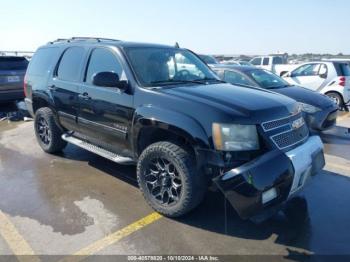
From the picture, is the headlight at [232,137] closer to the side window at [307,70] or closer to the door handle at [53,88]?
the door handle at [53,88]

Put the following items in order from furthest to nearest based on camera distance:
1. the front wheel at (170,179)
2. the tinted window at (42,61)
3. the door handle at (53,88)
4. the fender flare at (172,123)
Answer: the tinted window at (42,61)
the door handle at (53,88)
the front wheel at (170,179)
the fender flare at (172,123)

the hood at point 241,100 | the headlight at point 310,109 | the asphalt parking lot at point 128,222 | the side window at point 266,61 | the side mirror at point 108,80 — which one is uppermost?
the side mirror at point 108,80

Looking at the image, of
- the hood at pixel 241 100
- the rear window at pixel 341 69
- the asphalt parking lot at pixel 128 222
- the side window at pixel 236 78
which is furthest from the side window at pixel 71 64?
the rear window at pixel 341 69

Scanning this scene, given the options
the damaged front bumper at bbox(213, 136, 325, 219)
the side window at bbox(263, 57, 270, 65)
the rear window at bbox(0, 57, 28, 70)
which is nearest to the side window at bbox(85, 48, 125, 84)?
the damaged front bumper at bbox(213, 136, 325, 219)

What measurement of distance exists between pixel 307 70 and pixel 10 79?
30.7ft

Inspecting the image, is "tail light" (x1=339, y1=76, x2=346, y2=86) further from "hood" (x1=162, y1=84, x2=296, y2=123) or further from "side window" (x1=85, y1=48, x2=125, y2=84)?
"side window" (x1=85, y1=48, x2=125, y2=84)

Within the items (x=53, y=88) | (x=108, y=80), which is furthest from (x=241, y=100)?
(x=53, y=88)

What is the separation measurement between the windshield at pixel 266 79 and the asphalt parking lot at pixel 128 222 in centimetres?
287

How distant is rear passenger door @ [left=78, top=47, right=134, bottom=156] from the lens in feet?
14.0

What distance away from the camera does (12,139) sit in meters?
7.55

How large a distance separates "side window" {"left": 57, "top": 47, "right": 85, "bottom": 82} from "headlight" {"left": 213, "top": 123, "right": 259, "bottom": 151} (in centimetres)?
269

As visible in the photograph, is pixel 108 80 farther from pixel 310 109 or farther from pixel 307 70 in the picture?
pixel 307 70

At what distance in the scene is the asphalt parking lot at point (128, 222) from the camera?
332 centimetres

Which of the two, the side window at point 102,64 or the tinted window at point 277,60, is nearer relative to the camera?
the side window at point 102,64
